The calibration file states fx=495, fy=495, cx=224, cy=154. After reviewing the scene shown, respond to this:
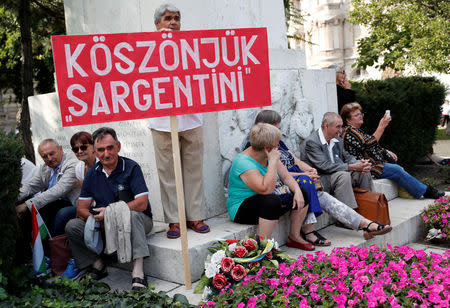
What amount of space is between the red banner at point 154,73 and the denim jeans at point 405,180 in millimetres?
3031

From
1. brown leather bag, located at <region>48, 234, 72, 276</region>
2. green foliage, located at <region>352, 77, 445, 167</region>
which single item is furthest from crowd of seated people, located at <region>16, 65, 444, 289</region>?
green foliage, located at <region>352, 77, 445, 167</region>

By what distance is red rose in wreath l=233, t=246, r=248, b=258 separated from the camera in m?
3.71

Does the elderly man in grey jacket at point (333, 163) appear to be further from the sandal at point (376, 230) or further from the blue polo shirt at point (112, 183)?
the blue polo shirt at point (112, 183)

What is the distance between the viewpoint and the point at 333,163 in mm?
5477

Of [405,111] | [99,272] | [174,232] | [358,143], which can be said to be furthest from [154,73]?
[405,111]

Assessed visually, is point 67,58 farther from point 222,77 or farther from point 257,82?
point 257,82

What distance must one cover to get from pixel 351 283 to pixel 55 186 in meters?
2.85

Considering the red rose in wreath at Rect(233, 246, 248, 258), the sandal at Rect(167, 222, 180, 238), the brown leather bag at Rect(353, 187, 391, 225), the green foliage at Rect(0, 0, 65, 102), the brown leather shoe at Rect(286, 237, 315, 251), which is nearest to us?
the red rose in wreath at Rect(233, 246, 248, 258)

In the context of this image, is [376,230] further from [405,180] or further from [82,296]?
[82,296]

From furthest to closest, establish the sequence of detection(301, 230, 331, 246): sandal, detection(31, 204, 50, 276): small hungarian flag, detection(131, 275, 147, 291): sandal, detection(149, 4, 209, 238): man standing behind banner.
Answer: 1. detection(301, 230, 331, 246): sandal
2. detection(149, 4, 209, 238): man standing behind banner
3. detection(31, 204, 50, 276): small hungarian flag
4. detection(131, 275, 147, 291): sandal

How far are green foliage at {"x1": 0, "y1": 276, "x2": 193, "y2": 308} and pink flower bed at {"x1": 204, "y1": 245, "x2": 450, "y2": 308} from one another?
0.43 m

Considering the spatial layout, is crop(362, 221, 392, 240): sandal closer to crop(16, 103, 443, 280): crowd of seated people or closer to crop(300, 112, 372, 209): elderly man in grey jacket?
crop(16, 103, 443, 280): crowd of seated people

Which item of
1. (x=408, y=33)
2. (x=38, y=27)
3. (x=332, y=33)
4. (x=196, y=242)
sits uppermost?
(x=332, y=33)

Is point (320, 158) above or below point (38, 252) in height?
above
